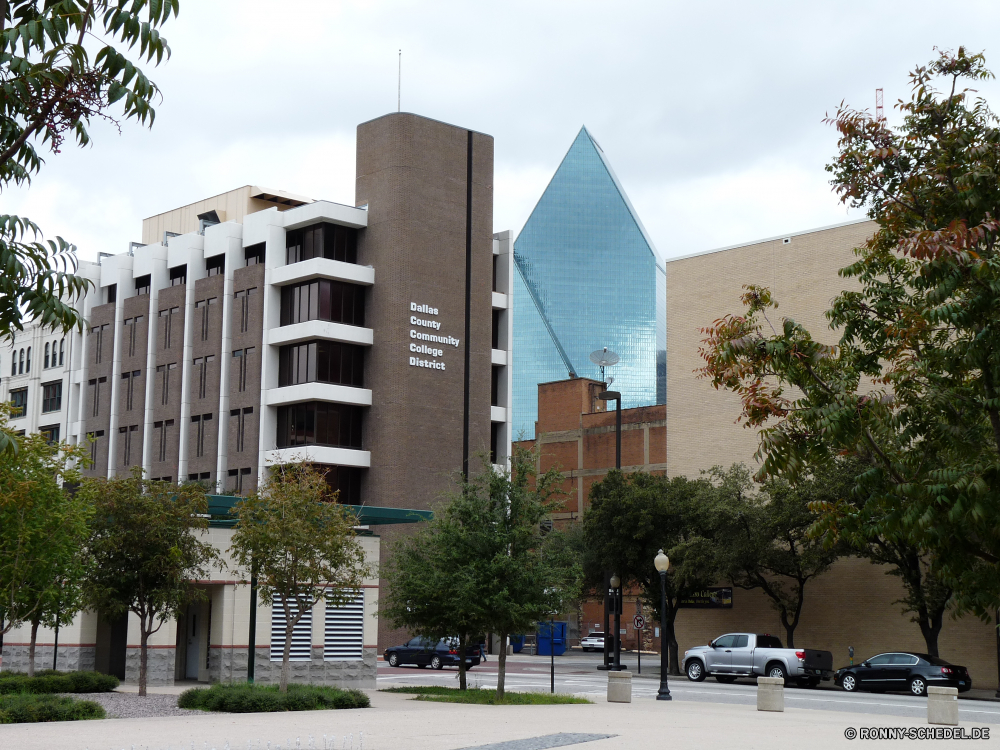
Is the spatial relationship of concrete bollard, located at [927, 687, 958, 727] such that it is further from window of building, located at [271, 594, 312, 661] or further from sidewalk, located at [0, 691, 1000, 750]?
window of building, located at [271, 594, 312, 661]

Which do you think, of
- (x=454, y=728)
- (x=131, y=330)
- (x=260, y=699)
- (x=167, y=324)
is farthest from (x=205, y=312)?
(x=454, y=728)

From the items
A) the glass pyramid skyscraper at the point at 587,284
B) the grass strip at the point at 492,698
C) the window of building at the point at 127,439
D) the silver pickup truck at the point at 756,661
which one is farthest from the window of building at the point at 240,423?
the glass pyramid skyscraper at the point at 587,284

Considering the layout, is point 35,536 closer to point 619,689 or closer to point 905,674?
point 619,689

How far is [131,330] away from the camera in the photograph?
246 ft

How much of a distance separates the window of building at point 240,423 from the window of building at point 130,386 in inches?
418

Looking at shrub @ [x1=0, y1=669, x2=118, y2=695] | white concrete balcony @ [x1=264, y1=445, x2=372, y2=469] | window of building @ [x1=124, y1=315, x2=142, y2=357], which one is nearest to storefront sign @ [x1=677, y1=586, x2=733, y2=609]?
white concrete balcony @ [x1=264, y1=445, x2=372, y2=469]

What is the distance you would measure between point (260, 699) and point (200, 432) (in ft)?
154

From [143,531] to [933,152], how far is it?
2085 centimetres

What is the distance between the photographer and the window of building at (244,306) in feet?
220

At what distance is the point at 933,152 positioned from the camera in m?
10.5

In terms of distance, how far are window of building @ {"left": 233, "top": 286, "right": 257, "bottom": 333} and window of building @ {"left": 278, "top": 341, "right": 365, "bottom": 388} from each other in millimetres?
3137

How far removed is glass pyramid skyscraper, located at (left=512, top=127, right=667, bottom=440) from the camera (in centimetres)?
18312

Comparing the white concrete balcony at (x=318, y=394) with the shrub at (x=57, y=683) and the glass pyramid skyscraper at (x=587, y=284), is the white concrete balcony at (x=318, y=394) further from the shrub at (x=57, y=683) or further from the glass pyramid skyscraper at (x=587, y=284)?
the glass pyramid skyscraper at (x=587, y=284)

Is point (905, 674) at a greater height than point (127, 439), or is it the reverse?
point (127, 439)
